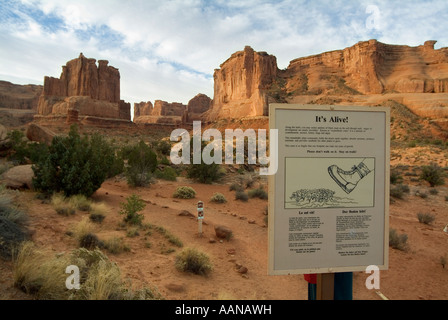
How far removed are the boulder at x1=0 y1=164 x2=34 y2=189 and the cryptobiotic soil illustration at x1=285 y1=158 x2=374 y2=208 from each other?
31.1 ft

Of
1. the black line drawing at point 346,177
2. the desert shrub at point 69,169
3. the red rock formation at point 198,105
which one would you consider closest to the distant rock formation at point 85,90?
the red rock formation at point 198,105

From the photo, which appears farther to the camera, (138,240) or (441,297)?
(138,240)

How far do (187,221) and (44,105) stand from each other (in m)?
83.4

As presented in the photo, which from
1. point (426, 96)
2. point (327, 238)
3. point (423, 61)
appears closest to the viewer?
point (327, 238)

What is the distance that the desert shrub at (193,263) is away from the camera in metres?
4.80

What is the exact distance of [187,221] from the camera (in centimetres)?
819

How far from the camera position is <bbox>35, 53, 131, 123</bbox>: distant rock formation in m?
70.6

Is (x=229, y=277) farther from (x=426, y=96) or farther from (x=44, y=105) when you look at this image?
(x=44, y=105)

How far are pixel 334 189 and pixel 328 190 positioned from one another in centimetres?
6

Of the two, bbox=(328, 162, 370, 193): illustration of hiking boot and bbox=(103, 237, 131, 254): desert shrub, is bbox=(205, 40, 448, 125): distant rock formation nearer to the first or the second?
bbox=(103, 237, 131, 254): desert shrub

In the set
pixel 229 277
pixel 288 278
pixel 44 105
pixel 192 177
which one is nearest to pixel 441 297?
pixel 288 278

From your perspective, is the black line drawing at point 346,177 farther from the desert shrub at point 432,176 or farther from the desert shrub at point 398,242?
the desert shrub at point 432,176

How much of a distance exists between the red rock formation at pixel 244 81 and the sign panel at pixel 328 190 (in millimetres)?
52854

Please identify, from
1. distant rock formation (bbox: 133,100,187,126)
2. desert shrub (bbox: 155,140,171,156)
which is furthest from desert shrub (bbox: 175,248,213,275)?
distant rock formation (bbox: 133,100,187,126)
